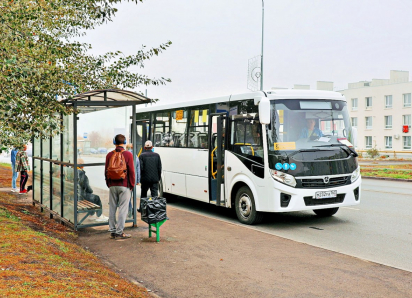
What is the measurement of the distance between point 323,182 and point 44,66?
597 cm

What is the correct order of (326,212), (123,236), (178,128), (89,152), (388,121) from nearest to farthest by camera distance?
(123,236) < (89,152) < (326,212) < (178,128) < (388,121)

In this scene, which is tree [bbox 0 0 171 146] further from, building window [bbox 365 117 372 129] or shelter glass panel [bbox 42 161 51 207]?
building window [bbox 365 117 372 129]

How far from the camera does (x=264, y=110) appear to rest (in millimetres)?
9508

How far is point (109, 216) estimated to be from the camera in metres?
8.59

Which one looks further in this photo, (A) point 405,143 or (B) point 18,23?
(A) point 405,143

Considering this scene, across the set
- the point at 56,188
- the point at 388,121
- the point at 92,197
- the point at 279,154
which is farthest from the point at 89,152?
the point at 388,121

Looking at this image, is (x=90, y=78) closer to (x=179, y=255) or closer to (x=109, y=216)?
(x=109, y=216)

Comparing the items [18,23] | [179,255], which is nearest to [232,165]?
[179,255]

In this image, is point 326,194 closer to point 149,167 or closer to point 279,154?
point 279,154

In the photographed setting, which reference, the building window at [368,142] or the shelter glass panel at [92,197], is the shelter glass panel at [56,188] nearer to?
the shelter glass panel at [92,197]

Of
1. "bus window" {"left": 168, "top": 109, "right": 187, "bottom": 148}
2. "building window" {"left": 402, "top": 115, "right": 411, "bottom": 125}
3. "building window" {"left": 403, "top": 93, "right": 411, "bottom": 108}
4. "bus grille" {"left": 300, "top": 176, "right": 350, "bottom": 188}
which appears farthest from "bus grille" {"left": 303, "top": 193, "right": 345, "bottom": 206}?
"building window" {"left": 403, "top": 93, "right": 411, "bottom": 108}

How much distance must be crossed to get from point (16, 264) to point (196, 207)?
848 centimetres

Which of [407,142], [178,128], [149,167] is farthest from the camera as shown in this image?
[407,142]

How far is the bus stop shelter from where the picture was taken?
8.91m
